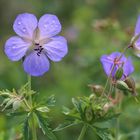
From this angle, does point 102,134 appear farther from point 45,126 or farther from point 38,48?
point 38,48

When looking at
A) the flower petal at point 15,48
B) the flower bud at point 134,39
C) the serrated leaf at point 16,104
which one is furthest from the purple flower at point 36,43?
the flower bud at point 134,39

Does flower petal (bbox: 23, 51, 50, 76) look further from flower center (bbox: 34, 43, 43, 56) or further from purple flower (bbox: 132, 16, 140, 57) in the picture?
purple flower (bbox: 132, 16, 140, 57)

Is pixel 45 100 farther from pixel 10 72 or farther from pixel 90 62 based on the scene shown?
pixel 10 72

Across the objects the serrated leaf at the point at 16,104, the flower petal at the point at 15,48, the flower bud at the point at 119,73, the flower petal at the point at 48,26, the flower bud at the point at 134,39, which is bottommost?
the serrated leaf at the point at 16,104

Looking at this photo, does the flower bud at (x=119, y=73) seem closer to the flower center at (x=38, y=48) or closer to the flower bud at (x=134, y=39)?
the flower bud at (x=134, y=39)

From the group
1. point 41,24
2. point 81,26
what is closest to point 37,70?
point 41,24

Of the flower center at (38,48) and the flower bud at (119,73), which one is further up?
the flower center at (38,48)

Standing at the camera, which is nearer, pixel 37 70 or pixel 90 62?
pixel 37 70

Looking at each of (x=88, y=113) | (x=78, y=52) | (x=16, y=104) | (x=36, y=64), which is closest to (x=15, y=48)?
(x=36, y=64)
